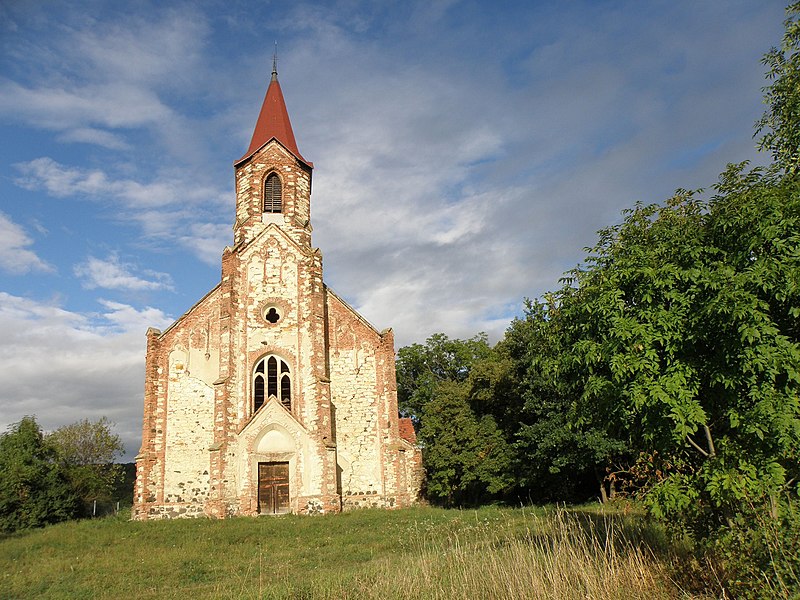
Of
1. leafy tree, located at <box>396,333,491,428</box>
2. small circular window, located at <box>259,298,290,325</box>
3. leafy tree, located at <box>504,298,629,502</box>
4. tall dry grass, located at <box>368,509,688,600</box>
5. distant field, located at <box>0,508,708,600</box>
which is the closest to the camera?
tall dry grass, located at <box>368,509,688,600</box>

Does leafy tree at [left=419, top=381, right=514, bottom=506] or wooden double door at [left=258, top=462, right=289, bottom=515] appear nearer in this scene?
wooden double door at [left=258, top=462, right=289, bottom=515]

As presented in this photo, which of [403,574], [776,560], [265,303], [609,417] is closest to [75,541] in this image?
[265,303]

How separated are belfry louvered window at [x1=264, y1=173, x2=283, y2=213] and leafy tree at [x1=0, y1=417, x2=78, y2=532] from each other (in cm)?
1558

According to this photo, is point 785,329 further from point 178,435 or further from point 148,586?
point 178,435

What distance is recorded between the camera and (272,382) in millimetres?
26594

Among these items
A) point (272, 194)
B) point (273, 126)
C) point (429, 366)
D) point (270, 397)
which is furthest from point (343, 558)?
point (429, 366)

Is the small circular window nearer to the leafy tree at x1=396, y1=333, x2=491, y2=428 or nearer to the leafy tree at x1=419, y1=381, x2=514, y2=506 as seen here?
the leafy tree at x1=419, y1=381, x2=514, y2=506

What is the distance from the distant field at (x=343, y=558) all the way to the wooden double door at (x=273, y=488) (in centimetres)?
157

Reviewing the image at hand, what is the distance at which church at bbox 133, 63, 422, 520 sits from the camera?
2470 centimetres

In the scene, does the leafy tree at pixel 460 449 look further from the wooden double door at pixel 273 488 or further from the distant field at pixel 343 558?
the wooden double door at pixel 273 488

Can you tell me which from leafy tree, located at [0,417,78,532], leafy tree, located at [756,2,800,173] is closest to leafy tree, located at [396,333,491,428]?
leafy tree, located at [0,417,78,532]

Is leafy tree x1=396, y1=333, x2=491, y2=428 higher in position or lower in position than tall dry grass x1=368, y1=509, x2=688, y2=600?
higher

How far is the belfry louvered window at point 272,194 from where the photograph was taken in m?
30.6

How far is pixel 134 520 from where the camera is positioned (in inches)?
955
